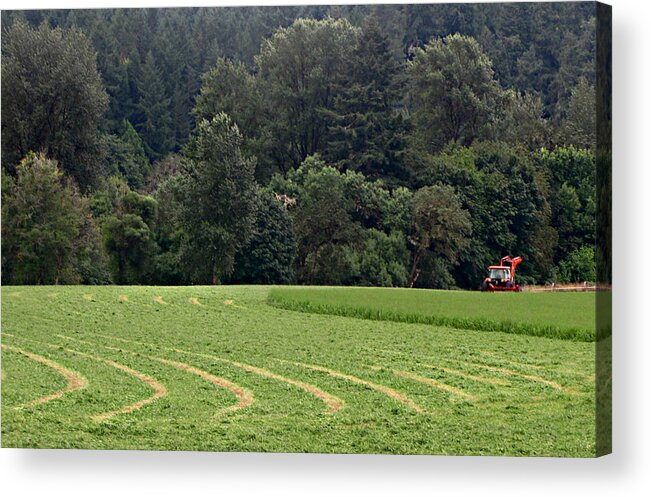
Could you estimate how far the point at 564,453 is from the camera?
15.2m

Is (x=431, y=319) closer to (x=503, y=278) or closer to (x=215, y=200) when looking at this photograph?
(x=503, y=278)

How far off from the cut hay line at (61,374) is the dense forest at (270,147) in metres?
0.91

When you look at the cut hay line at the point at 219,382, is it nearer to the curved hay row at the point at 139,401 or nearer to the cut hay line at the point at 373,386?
the curved hay row at the point at 139,401

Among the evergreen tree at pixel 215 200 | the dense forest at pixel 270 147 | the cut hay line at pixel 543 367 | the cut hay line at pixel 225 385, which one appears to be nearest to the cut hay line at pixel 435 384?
the cut hay line at pixel 543 367

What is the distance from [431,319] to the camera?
16.5 m

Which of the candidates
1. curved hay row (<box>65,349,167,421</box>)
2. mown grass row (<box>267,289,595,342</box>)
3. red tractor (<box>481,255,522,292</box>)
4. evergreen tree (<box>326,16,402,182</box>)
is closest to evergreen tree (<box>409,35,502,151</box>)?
evergreen tree (<box>326,16,402,182</box>)

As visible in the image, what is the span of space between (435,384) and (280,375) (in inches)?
67.9

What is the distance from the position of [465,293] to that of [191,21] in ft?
14.4

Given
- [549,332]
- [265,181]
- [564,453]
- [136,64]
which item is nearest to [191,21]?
[136,64]

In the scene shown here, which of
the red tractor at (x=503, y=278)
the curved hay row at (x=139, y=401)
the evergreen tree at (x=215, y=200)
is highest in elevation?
the evergreen tree at (x=215, y=200)

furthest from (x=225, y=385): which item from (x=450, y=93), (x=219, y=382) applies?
(x=450, y=93)

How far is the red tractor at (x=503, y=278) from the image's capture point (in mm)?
16125

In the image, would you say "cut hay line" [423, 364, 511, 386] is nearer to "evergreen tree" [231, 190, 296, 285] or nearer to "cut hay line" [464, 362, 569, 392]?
"cut hay line" [464, 362, 569, 392]

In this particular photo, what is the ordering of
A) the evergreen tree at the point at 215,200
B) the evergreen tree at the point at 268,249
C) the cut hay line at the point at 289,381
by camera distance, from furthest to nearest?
the evergreen tree at the point at 215,200, the evergreen tree at the point at 268,249, the cut hay line at the point at 289,381
